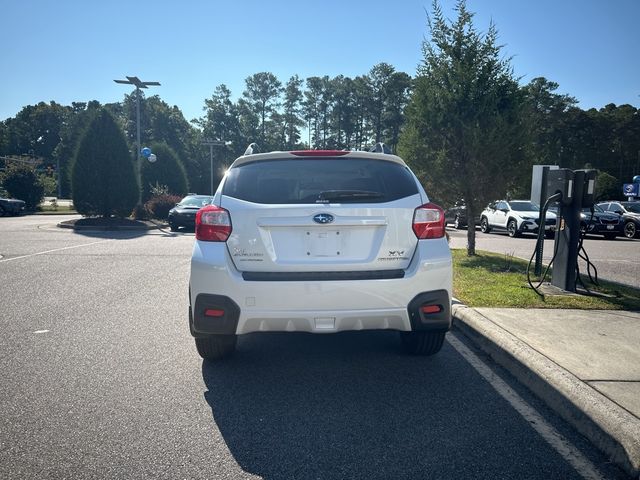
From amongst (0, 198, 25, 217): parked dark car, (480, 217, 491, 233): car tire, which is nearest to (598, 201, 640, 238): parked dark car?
(480, 217, 491, 233): car tire

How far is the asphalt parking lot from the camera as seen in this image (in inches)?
106

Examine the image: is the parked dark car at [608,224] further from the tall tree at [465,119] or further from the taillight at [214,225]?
the taillight at [214,225]

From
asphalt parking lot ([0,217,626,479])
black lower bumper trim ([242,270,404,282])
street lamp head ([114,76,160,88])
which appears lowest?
asphalt parking lot ([0,217,626,479])

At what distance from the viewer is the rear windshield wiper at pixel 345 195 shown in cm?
381

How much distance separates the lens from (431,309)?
12.5 ft

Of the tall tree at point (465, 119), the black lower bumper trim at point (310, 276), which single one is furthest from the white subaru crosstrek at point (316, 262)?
the tall tree at point (465, 119)

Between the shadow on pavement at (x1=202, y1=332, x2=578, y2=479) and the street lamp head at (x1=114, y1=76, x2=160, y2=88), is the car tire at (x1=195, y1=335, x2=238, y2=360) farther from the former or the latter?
the street lamp head at (x1=114, y1=76, x2=160, y2=88)

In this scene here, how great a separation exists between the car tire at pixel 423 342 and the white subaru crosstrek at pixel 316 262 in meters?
0.51

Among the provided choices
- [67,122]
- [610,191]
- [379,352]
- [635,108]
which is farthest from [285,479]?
[67,122]

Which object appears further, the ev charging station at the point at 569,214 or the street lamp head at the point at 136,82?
the street lamp head at the point at 136,82

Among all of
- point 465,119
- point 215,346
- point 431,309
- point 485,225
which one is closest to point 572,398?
point 431,309

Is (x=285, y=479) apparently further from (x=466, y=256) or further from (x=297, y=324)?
(x=466, y=256)

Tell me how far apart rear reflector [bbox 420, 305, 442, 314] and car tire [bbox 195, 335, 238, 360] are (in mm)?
1640

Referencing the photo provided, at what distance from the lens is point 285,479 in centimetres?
253
